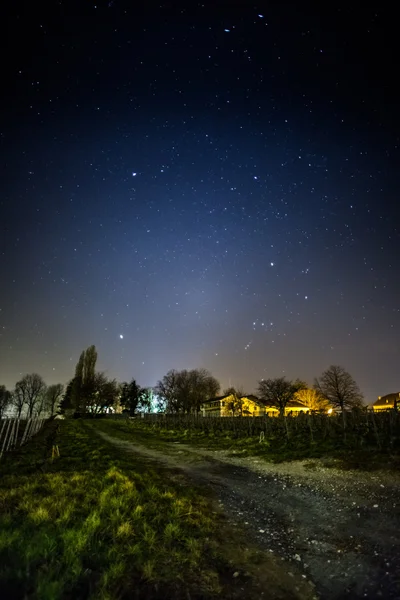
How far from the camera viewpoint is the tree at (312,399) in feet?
333

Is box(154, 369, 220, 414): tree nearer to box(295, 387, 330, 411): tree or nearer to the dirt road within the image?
box(295, 387, 330, 411): tree

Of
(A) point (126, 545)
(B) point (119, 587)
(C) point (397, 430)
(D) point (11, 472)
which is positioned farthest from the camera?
(C) point (397, 430)

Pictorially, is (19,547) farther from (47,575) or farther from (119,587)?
(119,587)

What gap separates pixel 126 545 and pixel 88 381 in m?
107

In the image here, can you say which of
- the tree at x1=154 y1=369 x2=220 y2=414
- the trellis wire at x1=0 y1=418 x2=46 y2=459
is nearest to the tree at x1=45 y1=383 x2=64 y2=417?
the tree at x1=154 y1=369 x2=220 y2=414

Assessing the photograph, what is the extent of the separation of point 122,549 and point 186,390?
97.7 m

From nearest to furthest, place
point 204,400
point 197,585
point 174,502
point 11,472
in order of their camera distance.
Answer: point 197,585
point 174,502
point 11,472
point 204,400

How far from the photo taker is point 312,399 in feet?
343

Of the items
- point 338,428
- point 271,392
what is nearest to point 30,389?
point 271,392

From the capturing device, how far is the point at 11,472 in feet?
47.0

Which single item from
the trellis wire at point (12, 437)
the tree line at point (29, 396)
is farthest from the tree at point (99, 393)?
the trellis wire at point (12, 437)

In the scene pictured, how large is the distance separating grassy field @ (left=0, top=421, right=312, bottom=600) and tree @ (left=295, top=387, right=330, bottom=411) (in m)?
100

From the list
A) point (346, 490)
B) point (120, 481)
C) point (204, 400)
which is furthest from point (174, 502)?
point (204, 400)

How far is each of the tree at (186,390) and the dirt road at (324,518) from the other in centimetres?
8158
